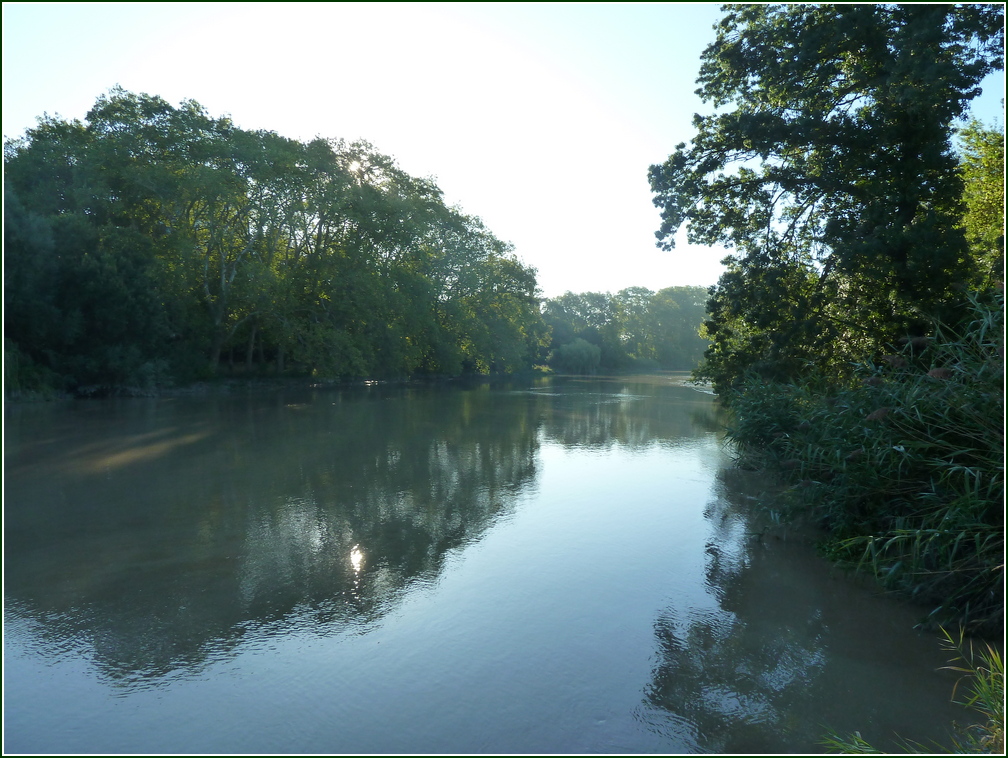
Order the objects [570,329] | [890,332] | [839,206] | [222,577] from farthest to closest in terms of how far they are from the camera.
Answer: [570,329]
[839,206]
[890,332]
[222,577]

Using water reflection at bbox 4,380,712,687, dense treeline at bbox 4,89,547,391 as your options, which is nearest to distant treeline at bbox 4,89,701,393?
dense treeline at bbox 4,89,547,391

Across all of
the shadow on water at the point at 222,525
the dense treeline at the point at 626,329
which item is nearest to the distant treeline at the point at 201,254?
the shadow on water at the point at 222,525

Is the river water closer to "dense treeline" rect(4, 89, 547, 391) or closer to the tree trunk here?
"dense treeline" rect(4, 89, 547, 391)

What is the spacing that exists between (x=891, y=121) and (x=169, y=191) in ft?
86.7

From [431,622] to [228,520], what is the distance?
389 cm

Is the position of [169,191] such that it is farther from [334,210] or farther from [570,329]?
[570,329]

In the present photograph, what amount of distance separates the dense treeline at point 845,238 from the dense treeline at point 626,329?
5479 cm

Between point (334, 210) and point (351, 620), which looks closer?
point (351, 620)

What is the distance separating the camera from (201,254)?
31.3 meters

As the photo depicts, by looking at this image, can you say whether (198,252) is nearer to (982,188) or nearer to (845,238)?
(845,238)

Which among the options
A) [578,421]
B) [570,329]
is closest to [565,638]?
[578,421]

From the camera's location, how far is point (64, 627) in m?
5.07

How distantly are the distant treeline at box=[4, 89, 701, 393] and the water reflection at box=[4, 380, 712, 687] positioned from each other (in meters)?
6.78

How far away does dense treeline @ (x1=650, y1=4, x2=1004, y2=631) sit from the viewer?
21.4 feet
